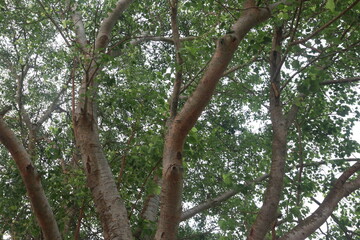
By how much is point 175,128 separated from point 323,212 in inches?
87.6

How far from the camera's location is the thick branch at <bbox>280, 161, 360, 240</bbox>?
3707 mm

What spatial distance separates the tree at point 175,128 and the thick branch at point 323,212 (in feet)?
0.04

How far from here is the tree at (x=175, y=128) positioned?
3.14 meters

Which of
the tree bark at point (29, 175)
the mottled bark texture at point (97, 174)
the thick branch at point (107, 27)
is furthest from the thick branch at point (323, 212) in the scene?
the thick branch at point (107, 27)

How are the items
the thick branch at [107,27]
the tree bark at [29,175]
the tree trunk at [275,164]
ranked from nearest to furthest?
the tree bark at [29,175], the tree trunk at [275,164], the thick branch at [107,27]

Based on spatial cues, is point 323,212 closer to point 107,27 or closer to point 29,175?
point 29,175

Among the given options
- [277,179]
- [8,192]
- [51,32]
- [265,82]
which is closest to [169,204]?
[277,179]

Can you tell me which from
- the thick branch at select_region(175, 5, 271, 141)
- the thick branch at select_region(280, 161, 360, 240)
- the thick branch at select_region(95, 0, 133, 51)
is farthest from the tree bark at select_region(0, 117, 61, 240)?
the thick branch at select_region(280, 161, 360, 240)

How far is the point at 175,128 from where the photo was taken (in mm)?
2838

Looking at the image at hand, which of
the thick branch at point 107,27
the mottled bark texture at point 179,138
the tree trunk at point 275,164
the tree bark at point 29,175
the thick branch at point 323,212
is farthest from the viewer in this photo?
the thick branch at point 107,27

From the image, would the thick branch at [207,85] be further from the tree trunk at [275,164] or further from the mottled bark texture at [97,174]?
the tree trunk at [275,164]

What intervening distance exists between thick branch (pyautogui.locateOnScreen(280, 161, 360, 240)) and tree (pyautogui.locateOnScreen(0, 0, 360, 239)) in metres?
0.01

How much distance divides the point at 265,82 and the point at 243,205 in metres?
2.82

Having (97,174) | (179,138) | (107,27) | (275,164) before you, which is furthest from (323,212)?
(107,27)
